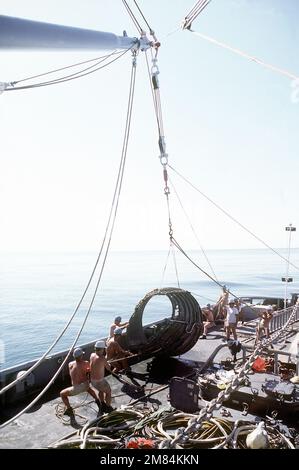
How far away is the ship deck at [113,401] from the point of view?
6707 millimetres

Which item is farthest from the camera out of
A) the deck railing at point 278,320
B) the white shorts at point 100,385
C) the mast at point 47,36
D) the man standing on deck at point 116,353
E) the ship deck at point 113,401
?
the deck railing at point 278,320

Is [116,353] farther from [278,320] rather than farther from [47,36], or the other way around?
[47,36]

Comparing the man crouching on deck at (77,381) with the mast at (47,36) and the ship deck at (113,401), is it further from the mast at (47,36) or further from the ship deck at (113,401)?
the mast at (47,36)

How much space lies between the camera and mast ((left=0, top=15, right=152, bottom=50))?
3.75m

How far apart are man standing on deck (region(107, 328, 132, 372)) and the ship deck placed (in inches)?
17.4

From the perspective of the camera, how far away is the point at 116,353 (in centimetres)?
1081

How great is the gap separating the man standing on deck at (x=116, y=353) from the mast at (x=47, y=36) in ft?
28.2

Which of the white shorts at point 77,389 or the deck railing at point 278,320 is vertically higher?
the deck railing at point 278,320

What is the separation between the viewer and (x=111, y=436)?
6.59m

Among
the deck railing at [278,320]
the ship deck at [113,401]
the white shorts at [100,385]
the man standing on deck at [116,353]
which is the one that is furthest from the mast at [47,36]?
the deck railing at [278,320]

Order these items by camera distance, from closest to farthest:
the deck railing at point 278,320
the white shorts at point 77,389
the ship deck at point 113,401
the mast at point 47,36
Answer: the mast at point 47,36, the ship deck at point 113,401, the white shorts at point 77,389, the deck railing at point 278,320

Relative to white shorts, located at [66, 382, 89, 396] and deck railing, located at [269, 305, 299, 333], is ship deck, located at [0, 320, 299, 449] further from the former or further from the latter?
deck railing, located at [269, 305, 299, 333]

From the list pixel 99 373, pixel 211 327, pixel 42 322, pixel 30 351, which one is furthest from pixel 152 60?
pixel 42 322

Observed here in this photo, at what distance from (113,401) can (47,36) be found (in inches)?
335
